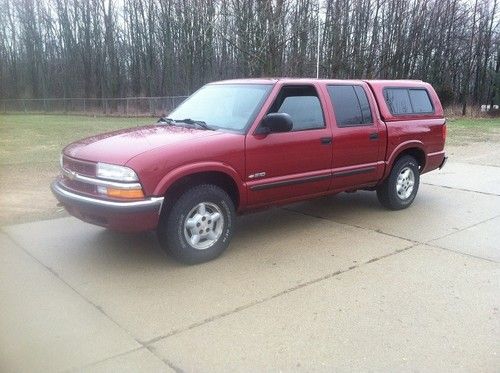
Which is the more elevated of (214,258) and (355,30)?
(355,30)

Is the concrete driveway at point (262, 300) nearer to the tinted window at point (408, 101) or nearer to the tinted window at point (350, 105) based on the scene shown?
the tinted window at point (350, 105)

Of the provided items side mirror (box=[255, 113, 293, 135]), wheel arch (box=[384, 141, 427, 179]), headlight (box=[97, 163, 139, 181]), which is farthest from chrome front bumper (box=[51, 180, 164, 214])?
wheel arch (box=[384, 141, 427, 179])

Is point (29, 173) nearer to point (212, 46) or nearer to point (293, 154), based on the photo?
point (293, 154)

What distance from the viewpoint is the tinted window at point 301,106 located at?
5.32 m

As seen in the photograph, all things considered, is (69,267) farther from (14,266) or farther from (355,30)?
(355,30)

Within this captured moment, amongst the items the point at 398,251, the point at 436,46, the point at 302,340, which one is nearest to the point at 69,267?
the point at 302,340

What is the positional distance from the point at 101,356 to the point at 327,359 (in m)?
1.44

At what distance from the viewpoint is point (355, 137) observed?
591 centimetres

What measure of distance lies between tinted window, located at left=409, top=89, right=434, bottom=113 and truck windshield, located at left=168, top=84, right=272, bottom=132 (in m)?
2.64

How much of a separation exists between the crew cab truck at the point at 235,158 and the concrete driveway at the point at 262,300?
0.48 m

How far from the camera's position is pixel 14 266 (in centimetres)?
454

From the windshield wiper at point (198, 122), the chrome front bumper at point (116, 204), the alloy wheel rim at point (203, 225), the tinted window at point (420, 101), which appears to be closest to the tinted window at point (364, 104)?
the tinted window at point (420, 101)

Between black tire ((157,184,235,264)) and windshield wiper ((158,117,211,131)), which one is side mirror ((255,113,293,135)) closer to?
windshield wiper ((158,117,211,131))

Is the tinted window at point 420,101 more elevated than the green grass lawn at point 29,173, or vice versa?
the tinted window at point 420,101
